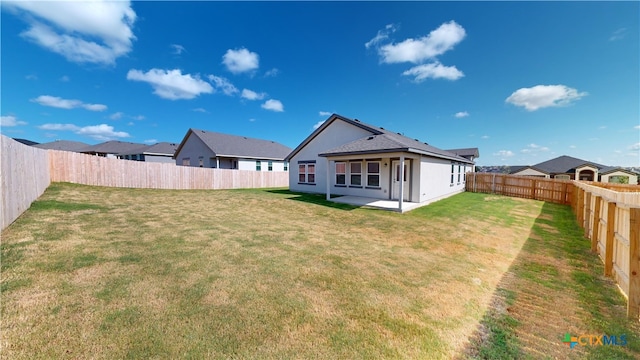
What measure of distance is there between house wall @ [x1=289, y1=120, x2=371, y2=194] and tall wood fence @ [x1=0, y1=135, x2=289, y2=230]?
6.62 m

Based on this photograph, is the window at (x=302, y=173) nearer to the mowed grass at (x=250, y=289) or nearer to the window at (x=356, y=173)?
the window at (x=356, y=173)

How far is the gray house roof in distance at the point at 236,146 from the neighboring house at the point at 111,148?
16489 millimetres

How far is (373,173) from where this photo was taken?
13188 mm

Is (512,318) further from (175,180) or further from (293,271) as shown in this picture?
(175,180)

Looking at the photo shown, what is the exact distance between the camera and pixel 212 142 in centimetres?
2423

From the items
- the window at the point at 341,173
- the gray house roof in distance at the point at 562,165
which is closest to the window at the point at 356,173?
the window at the point at 341,173

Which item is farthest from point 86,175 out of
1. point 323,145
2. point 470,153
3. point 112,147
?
point 470,153

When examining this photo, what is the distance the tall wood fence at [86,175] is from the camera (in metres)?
5.63

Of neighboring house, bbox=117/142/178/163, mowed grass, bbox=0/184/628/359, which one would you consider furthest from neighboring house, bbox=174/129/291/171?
mowed grass, bbox=0/184/628/359

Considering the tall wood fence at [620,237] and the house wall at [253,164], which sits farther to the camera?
the house wall at [253,164]

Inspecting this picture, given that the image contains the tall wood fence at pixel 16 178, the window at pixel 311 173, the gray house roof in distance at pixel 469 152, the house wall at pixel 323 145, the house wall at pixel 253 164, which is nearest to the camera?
the tall wood fence at pixel 16 178

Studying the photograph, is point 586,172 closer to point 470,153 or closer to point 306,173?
point 470,153

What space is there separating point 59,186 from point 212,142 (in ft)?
44.8

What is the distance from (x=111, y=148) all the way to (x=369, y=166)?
44.1 m
